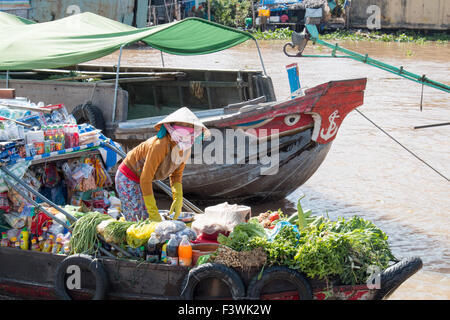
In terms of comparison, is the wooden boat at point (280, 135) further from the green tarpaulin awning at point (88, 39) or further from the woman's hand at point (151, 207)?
the woman's hand at point (151, 207)

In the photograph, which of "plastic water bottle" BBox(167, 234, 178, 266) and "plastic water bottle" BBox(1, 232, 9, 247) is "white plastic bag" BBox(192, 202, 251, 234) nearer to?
"plastic water bottle" BBox(167, 234, 178, 266)

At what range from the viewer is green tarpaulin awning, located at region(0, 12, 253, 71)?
6.68 metres

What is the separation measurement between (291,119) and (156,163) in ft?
8.51

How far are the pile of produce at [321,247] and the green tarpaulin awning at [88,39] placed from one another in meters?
3.49

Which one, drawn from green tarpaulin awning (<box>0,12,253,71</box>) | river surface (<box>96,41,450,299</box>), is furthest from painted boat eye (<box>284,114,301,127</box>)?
green tarpaulin awning (<box>0,12,253,71</box>)

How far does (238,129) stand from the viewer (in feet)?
21.7

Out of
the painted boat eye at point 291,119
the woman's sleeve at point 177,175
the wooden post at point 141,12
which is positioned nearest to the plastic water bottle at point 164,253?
the woman's sleeve at point 177,175

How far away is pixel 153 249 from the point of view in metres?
4.08

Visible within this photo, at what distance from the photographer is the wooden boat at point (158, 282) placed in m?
3.83

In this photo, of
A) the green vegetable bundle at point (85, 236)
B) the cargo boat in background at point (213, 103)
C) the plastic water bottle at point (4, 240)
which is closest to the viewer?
the green vegetable bundle at point (85, 236)

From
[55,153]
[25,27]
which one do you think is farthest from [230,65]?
[55,153]

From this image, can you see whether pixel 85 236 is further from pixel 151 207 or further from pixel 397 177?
pixel 397 177

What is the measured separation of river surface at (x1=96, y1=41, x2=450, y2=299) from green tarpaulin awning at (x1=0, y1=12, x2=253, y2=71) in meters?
2.20

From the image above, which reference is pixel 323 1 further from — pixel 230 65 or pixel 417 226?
pixel 417 226
